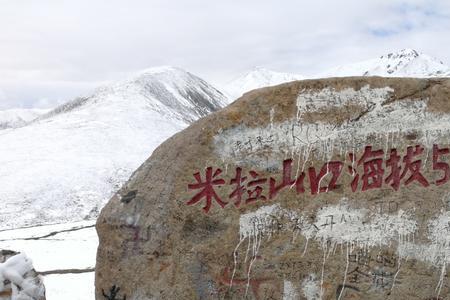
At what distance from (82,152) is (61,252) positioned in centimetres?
1364

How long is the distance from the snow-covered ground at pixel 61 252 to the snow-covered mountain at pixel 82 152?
2.84 meters

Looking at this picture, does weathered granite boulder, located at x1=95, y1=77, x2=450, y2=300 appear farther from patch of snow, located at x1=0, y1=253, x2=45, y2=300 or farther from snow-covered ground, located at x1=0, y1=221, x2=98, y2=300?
snow-covered ground, located at x1=0, y1=221, x2=98, y2=300

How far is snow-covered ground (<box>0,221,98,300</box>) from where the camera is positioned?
10.9 m

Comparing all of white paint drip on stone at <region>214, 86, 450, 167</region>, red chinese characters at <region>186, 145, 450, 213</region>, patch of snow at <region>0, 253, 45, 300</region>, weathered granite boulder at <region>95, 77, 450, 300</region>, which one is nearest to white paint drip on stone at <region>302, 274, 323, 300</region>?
weathered granite boulder at <region>95, 77, 450, 300</region>

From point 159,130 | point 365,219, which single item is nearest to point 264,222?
point 365,219

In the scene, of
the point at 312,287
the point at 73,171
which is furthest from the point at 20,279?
the point at 73,171

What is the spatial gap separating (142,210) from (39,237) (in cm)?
1107

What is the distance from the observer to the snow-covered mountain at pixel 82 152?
2184cm

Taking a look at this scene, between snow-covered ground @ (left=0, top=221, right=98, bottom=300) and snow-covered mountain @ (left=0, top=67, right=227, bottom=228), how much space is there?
284 centimetres

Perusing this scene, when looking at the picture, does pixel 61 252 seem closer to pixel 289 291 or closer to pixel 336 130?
pixel 289 291

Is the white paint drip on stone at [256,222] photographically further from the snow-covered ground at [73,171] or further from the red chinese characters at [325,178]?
the snow-covered ground at [73,171]

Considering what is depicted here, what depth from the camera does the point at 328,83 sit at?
6391 millimetres

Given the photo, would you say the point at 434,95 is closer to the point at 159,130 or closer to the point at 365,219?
the point at 365,219

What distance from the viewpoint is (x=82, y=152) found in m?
27.5
